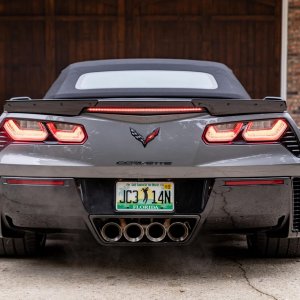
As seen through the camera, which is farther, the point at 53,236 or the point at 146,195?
the point at 53,236

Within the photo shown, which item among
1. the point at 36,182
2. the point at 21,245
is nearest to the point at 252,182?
the point at 36,182

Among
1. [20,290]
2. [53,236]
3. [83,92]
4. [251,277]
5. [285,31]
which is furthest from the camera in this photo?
[285,31]

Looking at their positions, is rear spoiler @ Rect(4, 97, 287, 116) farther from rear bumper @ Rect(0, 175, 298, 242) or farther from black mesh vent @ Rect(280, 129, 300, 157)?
rear bumper @ Rect(0, 175, 298, 242)

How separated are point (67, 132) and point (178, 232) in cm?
80

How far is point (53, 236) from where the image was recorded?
526cm

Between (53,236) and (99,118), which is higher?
(99,118)

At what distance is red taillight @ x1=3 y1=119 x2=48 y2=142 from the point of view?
12.9ft

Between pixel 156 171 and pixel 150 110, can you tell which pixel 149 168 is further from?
pixel 150 110

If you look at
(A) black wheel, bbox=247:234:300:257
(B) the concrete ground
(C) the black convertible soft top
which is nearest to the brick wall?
(C) the black convertible soft top

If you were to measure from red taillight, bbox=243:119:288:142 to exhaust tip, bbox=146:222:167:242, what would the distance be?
0.66m

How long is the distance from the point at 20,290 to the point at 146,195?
81cm

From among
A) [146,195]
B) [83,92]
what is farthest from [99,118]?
[83,92]

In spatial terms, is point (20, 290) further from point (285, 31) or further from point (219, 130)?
point (285, 31)

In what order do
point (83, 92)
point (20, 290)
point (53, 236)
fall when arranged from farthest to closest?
point (53, 236)
point (83, 92)
point (20, 290)
